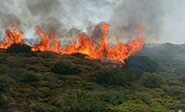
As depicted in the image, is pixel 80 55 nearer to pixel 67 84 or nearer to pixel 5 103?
pixel 67 84

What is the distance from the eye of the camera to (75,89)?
3544cm

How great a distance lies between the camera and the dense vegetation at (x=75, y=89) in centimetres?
2958

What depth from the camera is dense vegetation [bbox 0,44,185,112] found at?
29.6m

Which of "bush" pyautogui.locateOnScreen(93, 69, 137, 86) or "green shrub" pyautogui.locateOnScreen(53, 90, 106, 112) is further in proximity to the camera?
"bush" pyautogui.locateOnScreen(93, 69, 137, 86)

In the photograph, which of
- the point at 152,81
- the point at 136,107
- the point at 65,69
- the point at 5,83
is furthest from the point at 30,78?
the point at 152,81

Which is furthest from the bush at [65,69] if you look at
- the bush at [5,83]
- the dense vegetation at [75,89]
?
the bush at [5,83]

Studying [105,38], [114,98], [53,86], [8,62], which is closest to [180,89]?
[114,98]

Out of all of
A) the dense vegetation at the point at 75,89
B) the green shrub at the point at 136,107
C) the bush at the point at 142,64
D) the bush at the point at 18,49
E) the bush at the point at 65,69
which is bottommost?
the green shrub at the point at 136,107

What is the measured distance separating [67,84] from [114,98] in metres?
8.64

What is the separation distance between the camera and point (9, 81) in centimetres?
3391

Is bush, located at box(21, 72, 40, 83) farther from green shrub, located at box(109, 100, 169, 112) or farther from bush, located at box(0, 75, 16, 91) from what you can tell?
green shrub, located at box(109, 100, 169, 112)

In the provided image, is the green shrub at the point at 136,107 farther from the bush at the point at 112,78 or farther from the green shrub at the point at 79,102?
the bush at the point at 112,78

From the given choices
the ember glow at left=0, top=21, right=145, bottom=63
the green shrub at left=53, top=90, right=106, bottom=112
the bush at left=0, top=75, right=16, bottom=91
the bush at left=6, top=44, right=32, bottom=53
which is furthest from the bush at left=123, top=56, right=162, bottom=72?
the bush at left=0, top=75, right=16, bottom=91

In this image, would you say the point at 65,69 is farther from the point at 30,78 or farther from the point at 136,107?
the point at 136,107
